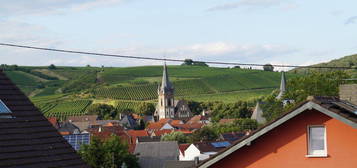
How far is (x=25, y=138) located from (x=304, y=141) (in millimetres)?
5342

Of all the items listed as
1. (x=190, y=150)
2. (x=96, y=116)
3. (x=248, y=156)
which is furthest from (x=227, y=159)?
(x=96, y=116)

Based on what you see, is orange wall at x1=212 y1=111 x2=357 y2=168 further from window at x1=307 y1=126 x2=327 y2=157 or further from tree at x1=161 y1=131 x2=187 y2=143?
tree at x1=161 y1=131 x2=187 y2=143

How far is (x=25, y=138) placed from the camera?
13.6 meters

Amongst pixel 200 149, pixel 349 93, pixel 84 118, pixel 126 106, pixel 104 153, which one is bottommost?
pixel 200 149

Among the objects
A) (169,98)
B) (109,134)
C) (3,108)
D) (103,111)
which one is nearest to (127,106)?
(103,111)

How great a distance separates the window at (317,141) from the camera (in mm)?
11500

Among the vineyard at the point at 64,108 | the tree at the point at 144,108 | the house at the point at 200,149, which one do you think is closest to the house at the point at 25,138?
the house at the point at 200,149

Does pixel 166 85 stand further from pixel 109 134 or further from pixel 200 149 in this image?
pixel 200 149

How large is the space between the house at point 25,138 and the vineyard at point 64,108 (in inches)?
6189

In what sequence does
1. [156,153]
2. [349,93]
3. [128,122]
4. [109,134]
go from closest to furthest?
[349,93]
[156,153]
[109,134]
[128,122]

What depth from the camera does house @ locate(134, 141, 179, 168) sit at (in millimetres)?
72250

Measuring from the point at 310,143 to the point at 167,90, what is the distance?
183 metres

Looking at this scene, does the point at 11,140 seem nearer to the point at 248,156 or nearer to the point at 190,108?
the point at 248,156

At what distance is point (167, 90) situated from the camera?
19500cm
